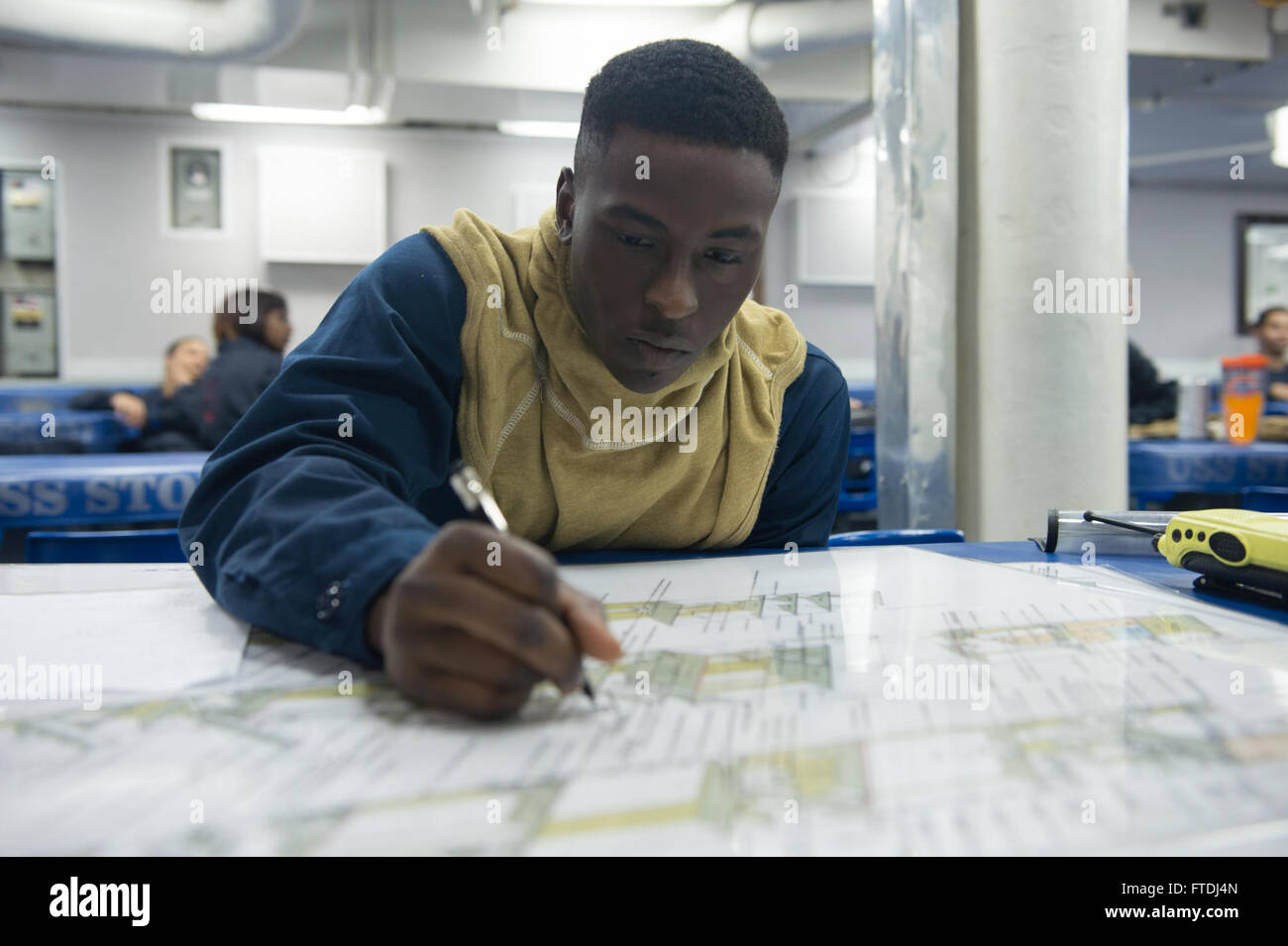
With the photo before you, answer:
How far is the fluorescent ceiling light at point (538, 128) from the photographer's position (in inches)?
246

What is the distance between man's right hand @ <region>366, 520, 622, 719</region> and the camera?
1.73 feet

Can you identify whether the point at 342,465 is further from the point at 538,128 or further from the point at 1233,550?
the point at 538,128

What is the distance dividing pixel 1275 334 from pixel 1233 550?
4.48 m

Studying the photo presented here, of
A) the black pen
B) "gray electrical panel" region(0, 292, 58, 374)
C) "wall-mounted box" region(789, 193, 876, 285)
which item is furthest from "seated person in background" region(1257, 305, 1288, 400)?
"gray electrical panel" region(0, 292, 58, 374)

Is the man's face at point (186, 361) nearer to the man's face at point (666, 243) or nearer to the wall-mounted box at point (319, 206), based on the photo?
the wall-mounted box at point (319, 206)

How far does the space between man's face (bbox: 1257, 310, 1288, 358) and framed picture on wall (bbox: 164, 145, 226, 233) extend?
607cm

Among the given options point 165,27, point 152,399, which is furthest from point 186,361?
point 165,27

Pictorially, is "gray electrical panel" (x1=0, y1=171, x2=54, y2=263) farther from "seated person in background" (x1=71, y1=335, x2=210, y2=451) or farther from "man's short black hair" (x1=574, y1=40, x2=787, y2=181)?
"man's short black hair" (x1=574, y1=40, x2=787, y2=181)

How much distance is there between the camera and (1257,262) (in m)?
8.61

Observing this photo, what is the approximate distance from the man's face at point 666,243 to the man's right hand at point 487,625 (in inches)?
18.5

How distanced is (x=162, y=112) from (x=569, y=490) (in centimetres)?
629

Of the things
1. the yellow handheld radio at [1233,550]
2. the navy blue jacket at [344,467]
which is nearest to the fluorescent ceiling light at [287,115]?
the navy blue jacket at [344,467]

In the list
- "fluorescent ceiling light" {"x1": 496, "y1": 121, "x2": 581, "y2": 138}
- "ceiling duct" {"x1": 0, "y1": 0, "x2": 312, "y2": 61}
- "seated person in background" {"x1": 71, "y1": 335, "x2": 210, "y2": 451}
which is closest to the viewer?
"seated person in background" {"x1": 71, "y1": 335, "x2": 210, "y2": 451}
